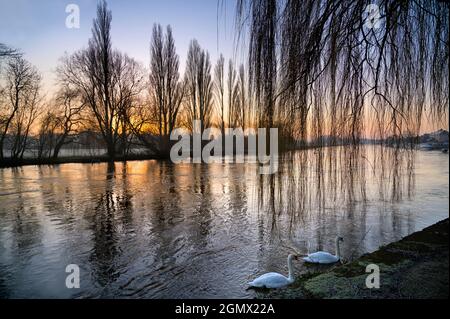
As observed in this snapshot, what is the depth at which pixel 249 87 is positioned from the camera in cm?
192

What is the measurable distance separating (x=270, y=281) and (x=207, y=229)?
112 inches

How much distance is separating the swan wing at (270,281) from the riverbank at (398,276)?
0.78 metres

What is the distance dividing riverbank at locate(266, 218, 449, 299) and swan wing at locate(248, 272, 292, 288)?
2.57 ft

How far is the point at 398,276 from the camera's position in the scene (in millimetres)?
2414

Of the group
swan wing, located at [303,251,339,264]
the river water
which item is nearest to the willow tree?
the river water

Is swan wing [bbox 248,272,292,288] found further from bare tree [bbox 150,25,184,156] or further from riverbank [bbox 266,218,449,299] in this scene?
bare tree [bbox 150,25,184,156]

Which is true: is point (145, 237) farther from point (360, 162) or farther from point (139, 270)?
point (360, 162)

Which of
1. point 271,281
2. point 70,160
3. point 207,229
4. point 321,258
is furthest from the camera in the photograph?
point 70,160

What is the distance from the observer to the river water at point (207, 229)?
205 centimetres

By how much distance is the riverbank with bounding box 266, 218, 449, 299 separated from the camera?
81.5 inches

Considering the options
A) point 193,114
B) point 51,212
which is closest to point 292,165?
point 51,212

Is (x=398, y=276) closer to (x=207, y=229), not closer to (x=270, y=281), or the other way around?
(x=270, y=281)

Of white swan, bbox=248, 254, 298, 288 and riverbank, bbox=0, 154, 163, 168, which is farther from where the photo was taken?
riverbank, bbox=0, 154, 163, 168

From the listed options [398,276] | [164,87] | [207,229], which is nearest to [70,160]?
[164,87]
